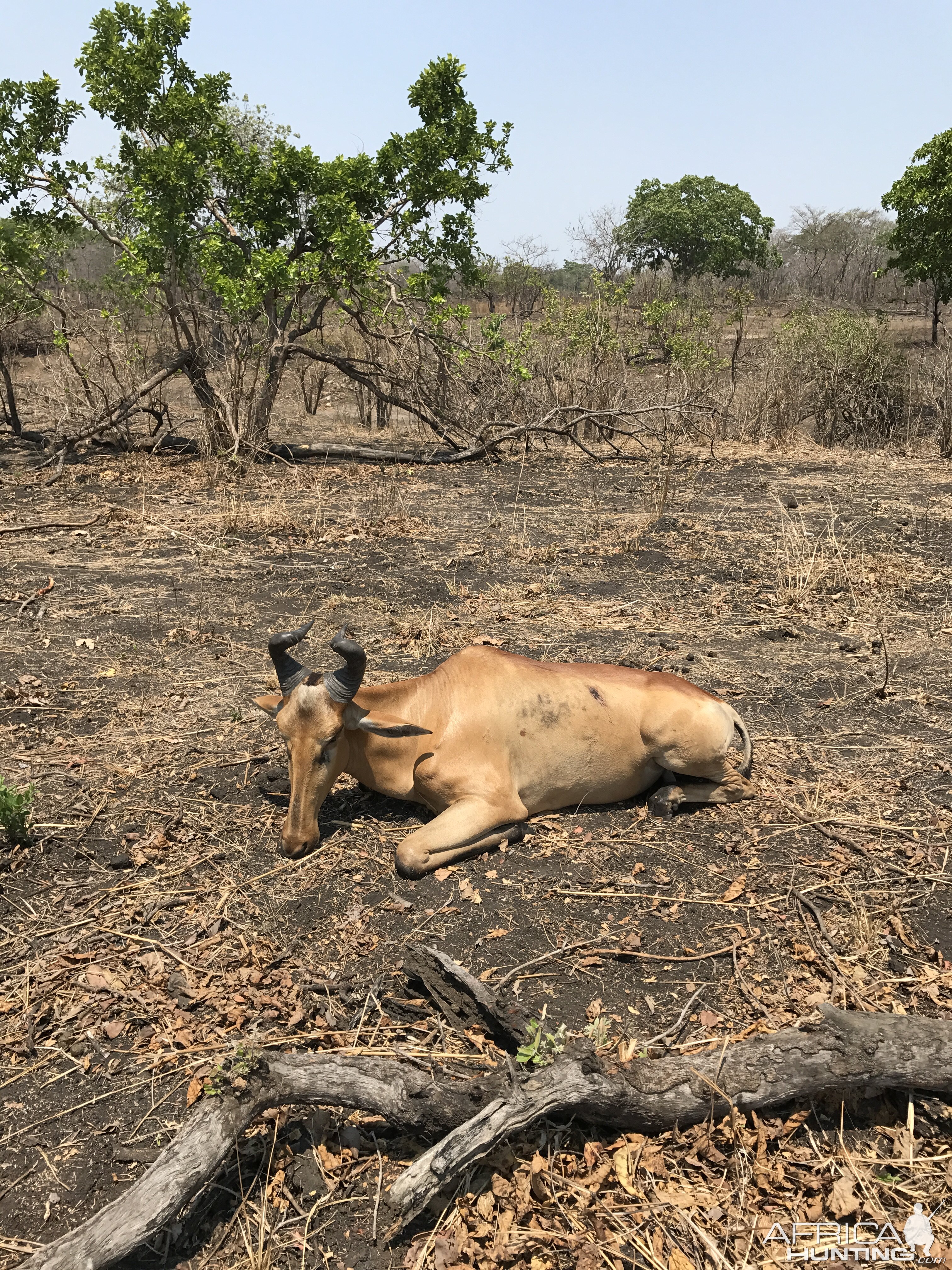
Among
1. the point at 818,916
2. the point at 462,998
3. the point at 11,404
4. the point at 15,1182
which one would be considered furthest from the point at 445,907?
the point at 11,404

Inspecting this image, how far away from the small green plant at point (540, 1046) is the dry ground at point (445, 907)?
99 mm

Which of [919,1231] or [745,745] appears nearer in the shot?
[919,1231]

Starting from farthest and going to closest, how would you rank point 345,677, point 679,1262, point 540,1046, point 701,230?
point 701,230, point 345,677, point 540,1046, point 679,1262

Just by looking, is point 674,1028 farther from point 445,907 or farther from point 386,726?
point 386,726

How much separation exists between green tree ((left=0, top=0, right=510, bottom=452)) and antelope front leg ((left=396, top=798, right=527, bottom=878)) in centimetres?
1145

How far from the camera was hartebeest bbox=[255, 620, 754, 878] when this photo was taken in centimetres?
515

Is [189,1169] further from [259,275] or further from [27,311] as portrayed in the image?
[27,311]

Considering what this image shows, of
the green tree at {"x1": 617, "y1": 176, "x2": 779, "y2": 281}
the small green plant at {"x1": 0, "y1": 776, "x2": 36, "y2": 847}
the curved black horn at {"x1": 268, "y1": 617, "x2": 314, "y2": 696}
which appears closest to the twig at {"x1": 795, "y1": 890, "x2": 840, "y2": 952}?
the curved black horn at {"x1": 268, "y1": 617, "x2": 314, "y2": 696}

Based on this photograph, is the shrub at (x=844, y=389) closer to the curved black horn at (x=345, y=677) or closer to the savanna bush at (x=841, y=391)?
the savanna bush at (x=841, y=391)

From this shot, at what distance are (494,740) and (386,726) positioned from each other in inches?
26.9

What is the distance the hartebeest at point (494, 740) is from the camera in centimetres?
515

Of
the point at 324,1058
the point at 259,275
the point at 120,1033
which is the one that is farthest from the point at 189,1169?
the point at 259,275

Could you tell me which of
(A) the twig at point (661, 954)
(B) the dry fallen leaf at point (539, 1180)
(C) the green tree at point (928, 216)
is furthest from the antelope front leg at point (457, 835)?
(C) the green tree at point (928, 216)

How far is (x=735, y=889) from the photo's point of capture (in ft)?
15.9
